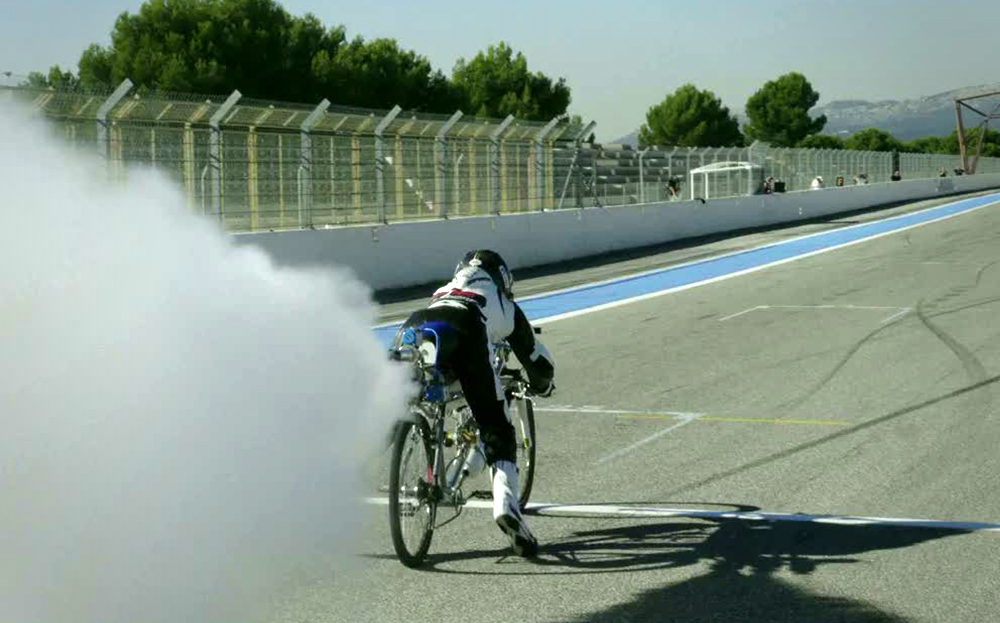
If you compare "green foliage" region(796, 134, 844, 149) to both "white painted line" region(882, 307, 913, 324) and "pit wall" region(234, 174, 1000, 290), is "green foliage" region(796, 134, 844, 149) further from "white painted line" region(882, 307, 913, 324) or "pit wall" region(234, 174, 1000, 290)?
"white painted line" region(882, 307, 913, 324)

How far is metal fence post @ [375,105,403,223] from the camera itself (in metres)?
24.2

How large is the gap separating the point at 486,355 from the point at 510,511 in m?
0.74

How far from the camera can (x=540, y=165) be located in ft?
102

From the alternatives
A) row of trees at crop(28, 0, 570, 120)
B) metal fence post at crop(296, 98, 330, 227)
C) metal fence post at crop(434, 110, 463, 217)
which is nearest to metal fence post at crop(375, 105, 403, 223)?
metal fence post at crop(296, 98, 330, 227)

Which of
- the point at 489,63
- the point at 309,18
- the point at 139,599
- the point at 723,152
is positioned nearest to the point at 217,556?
the point at 139,599

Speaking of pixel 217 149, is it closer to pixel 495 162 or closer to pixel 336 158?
pixel 336 158

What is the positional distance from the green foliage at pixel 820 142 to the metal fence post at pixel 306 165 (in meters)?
136

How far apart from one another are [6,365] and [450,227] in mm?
21259

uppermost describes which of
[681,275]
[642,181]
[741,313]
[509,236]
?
[642,181]

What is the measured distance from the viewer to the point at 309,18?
73125 millimetres

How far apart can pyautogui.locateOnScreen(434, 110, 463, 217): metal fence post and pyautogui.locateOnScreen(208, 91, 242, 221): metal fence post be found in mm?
6278

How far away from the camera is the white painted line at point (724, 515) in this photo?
7348 millimetres

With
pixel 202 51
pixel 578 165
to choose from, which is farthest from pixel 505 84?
pixel 578 165

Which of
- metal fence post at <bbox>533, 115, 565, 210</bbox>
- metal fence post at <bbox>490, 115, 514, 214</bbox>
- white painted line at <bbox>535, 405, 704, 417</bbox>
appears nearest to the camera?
white painted line at <bbox>535, 405, 704, 417</bbox>
